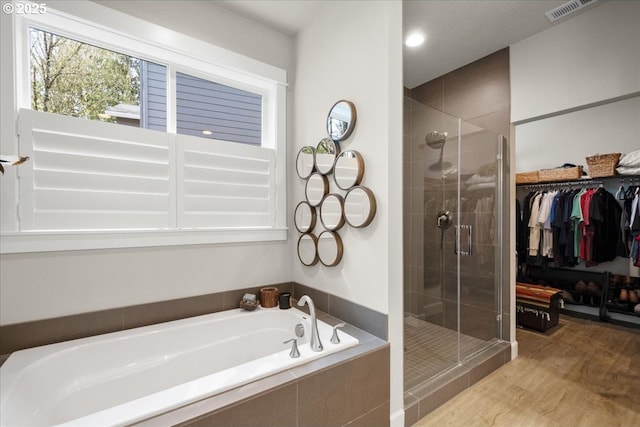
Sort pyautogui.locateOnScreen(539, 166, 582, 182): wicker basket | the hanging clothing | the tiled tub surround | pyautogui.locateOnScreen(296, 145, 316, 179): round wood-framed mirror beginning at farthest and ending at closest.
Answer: the hanging clothing < pyautogui.locateOnScreen(539, 166, 582, 182): wicker basket < pyautogui.locateOnScreen(296, 145, 316, 179): round wood-framed mirror < the tiled tub surround

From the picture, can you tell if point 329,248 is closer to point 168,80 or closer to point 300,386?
point 300,386

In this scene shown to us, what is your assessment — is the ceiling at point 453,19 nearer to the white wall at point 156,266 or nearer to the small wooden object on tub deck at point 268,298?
the white wall at point 156,266

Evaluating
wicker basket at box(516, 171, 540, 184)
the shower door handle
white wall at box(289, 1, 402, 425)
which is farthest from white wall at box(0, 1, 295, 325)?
wicker basket at box(516, 171, 540, 184)

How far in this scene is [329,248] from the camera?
2029mm

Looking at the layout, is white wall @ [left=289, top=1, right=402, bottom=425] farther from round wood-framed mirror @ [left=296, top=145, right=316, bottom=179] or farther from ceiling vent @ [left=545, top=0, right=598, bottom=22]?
ceiling vent @ [left=545, top=0, right=598, bottom=22]

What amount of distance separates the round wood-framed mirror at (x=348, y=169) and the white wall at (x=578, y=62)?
175 centimetres

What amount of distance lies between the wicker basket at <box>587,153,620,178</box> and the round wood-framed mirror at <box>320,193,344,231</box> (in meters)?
3.19

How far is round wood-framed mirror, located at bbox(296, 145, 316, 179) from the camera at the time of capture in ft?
7.14

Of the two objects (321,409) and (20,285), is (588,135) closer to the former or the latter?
(321,409)

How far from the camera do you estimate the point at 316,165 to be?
213cm

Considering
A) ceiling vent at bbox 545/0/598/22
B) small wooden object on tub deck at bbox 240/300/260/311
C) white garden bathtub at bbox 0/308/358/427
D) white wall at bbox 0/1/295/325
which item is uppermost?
ceiling vent at bbox 545/0/598/22

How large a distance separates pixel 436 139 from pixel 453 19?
929 mm

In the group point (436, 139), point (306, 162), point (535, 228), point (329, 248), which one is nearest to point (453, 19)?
point (436, 139)

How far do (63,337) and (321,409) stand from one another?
1.48 metres
